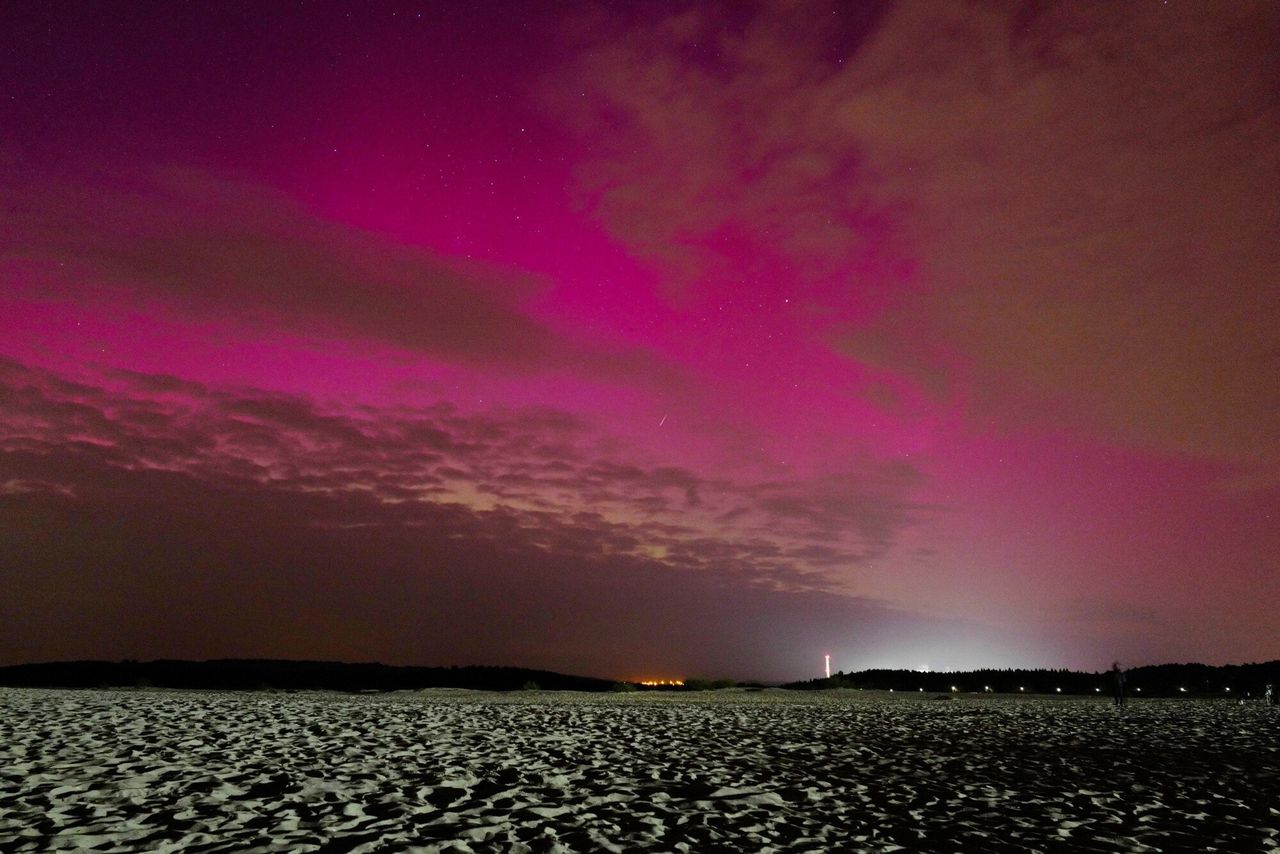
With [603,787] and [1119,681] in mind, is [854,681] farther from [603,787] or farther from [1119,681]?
[603,787]

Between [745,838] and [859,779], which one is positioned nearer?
[745,838]

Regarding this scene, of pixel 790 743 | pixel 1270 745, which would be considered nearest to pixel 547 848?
pixel 790 743

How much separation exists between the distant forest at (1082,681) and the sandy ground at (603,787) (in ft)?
162

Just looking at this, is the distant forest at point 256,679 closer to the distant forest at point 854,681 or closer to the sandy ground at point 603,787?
the distant forest at point 854,681

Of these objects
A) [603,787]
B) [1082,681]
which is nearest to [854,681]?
[1082,681]

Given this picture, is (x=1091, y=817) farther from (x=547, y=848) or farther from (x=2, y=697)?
(x=2, y=697)

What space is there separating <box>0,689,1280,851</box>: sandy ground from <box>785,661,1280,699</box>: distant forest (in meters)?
49.5

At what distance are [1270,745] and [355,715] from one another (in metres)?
28.0

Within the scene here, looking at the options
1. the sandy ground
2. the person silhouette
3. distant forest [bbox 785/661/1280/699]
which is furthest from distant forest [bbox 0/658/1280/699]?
the sandy ground

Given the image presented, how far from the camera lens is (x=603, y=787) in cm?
1453

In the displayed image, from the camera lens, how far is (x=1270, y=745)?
23.5 m

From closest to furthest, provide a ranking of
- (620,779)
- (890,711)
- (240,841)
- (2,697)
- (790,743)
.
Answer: (240,841), (620,779), (790,743), (2,697), (890,711)

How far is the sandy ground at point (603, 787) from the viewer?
35.7ft

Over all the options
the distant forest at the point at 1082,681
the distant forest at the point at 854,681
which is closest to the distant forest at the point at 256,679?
the distant forest at the point at 854,681
